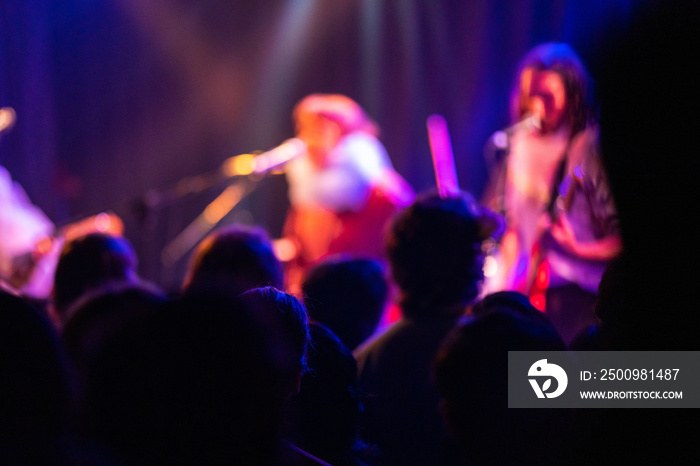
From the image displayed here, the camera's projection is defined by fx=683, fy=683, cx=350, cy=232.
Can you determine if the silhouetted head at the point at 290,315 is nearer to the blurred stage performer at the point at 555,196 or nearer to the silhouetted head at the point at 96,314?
the silhouetted head at the point at 96,314

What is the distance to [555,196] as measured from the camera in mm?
2375

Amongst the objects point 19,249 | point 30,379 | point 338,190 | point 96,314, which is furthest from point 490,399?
point 19,249

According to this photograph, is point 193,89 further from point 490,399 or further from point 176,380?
point 176,380

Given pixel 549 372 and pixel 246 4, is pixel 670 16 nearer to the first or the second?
pixel 549 372

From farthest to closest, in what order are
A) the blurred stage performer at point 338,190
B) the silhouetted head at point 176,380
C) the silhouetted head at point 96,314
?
the blurred stage performer at point 338,190, the silhouetted head at point 96,314, the silhouetted head at point 176,380

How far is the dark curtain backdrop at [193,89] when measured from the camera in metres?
4.75

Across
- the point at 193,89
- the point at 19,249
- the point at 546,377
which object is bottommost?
the point at 19,249

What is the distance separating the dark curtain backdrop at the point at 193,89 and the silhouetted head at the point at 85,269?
2.73m

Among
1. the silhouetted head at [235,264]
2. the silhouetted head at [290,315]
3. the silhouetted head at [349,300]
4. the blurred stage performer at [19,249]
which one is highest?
the silhouetted head at [290,315]

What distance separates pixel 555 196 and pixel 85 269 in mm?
1647

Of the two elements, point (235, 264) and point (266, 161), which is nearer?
point (235, 264)

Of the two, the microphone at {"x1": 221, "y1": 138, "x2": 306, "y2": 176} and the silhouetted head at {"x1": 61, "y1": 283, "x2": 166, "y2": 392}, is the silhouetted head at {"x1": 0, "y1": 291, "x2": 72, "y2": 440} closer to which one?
the silhouetted head at {"x1": 61, "y1": 283, "x2": 166, "y2": 392}

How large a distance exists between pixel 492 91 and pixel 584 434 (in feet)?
11.2

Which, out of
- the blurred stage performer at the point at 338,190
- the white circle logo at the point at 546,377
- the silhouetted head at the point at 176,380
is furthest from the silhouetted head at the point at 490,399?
the blurred stage performer at the point at 338,190
